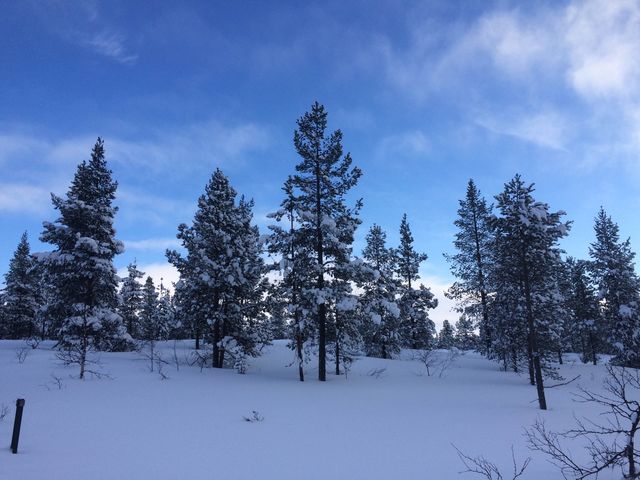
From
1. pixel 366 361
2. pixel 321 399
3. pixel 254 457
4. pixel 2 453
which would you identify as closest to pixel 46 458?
pixel 2 453

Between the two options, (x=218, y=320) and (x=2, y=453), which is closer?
(x=2, y=453)

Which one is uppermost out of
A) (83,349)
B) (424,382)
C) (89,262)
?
(89,262)

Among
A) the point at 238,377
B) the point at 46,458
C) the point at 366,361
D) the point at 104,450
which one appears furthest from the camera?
the point at 366,361

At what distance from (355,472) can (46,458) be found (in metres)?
6.60

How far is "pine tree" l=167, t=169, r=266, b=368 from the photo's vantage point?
23766mm

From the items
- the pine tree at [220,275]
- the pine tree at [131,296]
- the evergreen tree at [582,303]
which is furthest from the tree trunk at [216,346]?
the evergreen tree at [582,303]

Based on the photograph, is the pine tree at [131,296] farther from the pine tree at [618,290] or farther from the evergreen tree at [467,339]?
the pine tree at [618,290]

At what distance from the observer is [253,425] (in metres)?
11.7

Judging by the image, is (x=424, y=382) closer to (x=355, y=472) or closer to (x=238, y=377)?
(x=238, y=377)

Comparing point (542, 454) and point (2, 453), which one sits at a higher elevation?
point (2, 453)

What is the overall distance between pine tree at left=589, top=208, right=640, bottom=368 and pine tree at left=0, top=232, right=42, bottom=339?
5734 centimetres

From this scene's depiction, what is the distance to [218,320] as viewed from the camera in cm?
2409

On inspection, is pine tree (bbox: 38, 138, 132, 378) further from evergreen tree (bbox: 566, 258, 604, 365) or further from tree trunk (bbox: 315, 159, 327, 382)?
evergreen tree (bbox: 566, 258, 604, 365)

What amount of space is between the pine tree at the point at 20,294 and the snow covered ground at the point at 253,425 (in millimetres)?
25036
